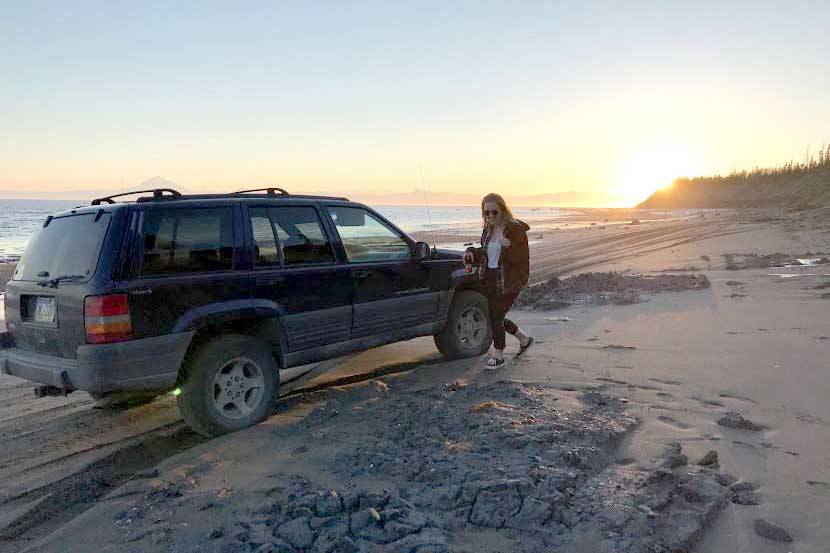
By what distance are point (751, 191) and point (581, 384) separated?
5788 cm

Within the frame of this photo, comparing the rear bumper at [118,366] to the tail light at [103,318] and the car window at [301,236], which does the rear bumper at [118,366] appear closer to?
the tail light at [103,318]

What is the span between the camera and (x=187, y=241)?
4.59 meters

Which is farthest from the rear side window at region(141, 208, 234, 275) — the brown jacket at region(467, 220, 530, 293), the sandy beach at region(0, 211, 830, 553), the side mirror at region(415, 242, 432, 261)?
the brown jacket at region(467, 220, 530, 293)

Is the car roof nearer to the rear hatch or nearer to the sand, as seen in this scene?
the rear hatch

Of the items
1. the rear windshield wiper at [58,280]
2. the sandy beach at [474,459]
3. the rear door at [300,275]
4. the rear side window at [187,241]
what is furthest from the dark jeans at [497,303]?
the rear windshield wiper at [58,280]

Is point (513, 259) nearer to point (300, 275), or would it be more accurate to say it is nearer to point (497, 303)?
point (497, 303)

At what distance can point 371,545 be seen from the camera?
281cm

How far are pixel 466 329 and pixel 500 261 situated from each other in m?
1.11

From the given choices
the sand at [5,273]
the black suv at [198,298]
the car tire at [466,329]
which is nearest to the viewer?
the black suv at [198,298]

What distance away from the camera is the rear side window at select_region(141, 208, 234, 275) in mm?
4387

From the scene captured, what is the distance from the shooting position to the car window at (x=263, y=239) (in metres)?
4.96

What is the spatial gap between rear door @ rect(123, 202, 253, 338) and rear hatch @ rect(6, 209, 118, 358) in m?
0.32

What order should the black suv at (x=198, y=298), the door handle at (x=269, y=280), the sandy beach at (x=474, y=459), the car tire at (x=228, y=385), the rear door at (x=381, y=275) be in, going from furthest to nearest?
the rear door at (x=381, y=275) < the door handle at (x=269, y=280) < the car tire at (x=228, y=385) < the black suv at (x=198, y=298) < the sandy beach at (x=474, y=459)

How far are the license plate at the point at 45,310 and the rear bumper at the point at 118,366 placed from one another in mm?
275
